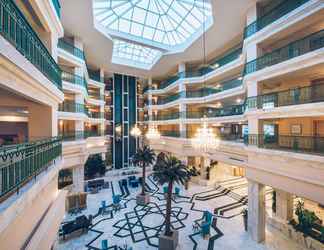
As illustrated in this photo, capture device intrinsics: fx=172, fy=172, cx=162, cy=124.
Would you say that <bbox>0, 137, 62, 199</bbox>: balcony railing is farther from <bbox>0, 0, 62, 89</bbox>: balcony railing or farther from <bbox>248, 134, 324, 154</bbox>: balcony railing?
<bbox>248, 134, 324, 154</bbox>: balcony railing

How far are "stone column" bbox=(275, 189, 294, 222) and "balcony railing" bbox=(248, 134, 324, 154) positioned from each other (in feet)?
12.2

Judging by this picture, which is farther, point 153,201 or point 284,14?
point 153,201

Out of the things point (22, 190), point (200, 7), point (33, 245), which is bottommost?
point (33, 245)

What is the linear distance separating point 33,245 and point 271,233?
12.2 meters

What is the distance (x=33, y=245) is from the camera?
3.98 m

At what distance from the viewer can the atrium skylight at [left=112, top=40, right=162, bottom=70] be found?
62.2ft

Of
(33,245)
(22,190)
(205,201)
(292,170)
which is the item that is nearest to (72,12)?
(22,190)

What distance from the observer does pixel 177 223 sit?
1133 centimetres

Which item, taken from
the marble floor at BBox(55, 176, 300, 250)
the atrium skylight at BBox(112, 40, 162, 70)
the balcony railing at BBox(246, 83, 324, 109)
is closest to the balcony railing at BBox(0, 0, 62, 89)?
the marble floor at BBox(55, 176, 300, 250)

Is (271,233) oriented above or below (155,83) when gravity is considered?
below

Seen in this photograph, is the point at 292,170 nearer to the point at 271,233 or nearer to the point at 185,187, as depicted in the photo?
the point at 271,233

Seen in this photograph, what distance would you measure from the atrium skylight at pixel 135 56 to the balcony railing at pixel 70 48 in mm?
5608

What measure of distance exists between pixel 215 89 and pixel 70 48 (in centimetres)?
1281

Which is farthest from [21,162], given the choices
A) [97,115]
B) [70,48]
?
[97,115]
